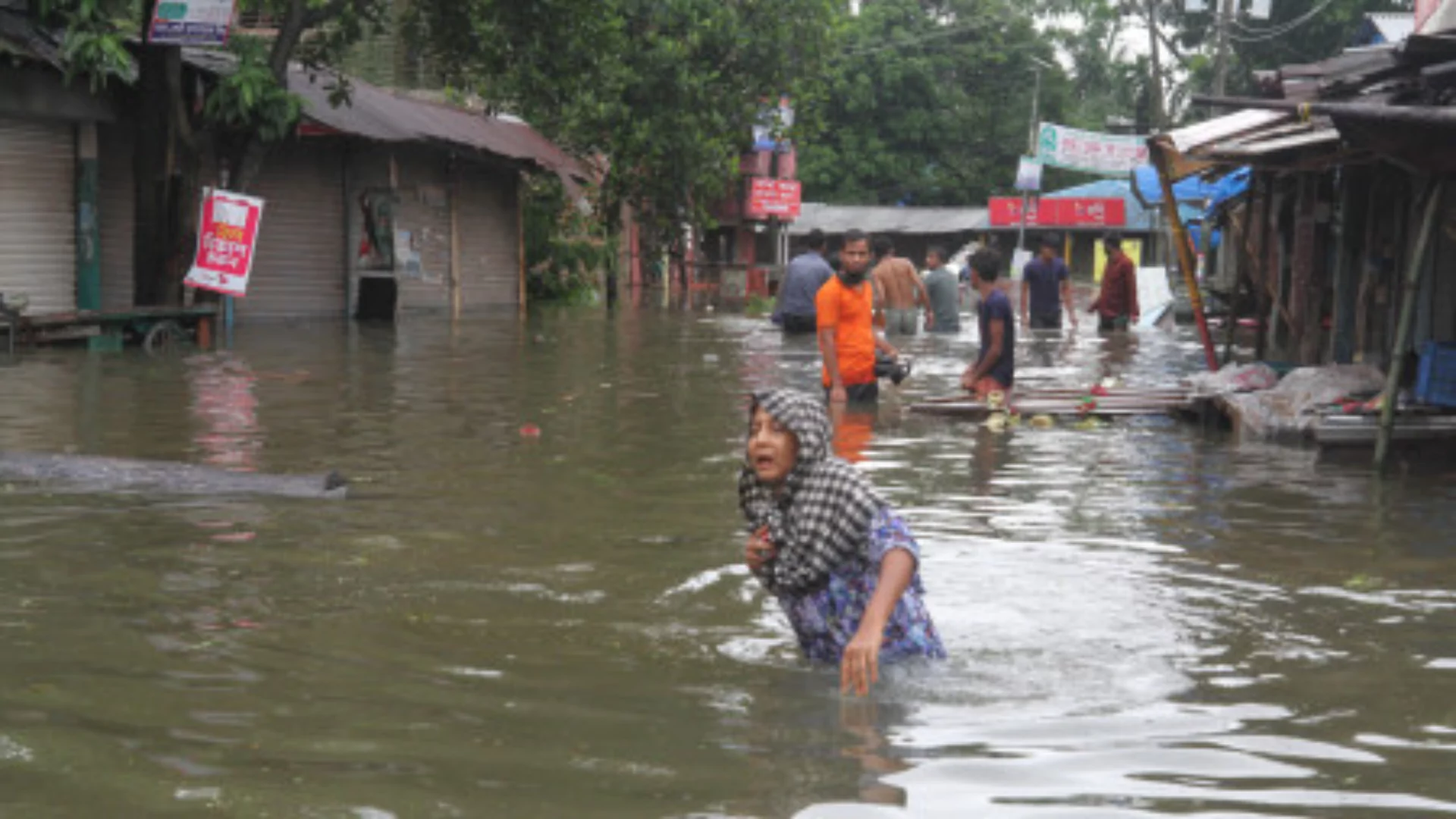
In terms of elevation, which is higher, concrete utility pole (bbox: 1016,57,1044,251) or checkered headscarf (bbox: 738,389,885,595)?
concrete utility pole (bbox: 1016,57,1044,251)

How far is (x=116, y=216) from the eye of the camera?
23.4m

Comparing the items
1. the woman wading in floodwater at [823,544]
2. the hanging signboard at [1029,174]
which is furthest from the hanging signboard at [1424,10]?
the hanging signboard at [1029,174]

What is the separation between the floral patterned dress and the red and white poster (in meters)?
15.2

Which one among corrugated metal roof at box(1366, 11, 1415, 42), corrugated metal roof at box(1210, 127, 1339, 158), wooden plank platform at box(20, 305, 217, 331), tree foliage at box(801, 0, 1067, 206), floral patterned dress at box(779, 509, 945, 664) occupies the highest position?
tree foliage at box(801, 0, 1067, 206)

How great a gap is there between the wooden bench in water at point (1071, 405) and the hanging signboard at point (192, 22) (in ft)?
27.1

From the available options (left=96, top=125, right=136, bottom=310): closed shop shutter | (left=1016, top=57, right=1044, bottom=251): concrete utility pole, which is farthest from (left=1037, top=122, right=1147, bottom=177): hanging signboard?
(left=96, top=125, right=136, bottom=310): closed shop shutter

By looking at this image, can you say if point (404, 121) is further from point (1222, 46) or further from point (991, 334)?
point (1222, 46)

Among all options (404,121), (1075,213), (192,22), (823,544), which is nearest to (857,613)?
(823,544)

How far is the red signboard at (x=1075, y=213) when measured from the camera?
53.7m

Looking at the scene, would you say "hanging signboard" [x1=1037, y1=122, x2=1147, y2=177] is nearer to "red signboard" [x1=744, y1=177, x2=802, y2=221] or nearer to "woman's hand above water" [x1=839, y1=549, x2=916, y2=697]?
"red signboard" [x1=744, y1=177, x2=802, y2=221]

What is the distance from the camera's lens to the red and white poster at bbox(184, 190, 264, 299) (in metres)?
19.7

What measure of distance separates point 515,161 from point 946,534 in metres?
22.7

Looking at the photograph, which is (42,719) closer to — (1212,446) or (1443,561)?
(1443,561)

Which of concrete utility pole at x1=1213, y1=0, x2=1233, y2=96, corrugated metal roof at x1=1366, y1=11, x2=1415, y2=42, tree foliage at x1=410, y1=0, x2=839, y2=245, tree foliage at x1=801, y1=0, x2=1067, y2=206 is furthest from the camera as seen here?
tree foliage at x1=801, y1=0, x2=1067, y2=206
